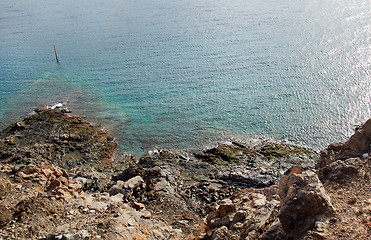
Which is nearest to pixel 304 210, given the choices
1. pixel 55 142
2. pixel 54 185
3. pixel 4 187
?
pixel 54 185

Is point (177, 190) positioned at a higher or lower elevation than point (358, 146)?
lower

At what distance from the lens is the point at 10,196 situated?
14.5 meters

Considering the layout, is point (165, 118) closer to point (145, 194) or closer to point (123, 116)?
point (123, 116)

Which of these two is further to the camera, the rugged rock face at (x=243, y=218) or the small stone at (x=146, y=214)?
the small stone at (x=146, y=214)

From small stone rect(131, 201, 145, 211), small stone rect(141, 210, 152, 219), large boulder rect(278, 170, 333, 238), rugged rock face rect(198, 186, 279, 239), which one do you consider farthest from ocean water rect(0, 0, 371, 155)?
large boulder rect(278, 170, 333, 238)

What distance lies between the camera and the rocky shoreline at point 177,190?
10.1 m

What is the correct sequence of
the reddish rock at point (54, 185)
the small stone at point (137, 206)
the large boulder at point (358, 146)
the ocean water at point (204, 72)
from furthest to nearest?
the ocean water at point (204, 72) → the reddish rock at point (54, 185) → the small stone at point (137, 206) → the large boulder at point (358, 146)

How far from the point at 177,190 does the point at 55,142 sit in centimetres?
1229

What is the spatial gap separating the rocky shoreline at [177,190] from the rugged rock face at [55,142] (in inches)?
3.2

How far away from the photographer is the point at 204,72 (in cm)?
3647

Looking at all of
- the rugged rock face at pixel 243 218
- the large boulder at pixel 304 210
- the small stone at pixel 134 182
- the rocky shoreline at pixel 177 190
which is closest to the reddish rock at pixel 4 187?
the rocky shoreline at pixel 177 190

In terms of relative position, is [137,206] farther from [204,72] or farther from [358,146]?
[204,72]

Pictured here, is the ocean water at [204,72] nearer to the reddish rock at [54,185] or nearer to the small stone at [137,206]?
the reddish rock at [54,185]

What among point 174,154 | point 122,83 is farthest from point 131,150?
point 122,83
